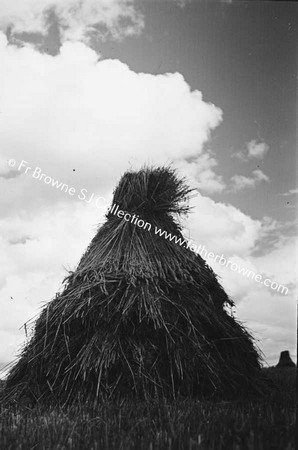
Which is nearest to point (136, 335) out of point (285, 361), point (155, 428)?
point (155, 428)

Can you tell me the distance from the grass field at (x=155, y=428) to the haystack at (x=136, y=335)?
53 cm

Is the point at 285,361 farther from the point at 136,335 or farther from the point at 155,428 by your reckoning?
the point at 155,428

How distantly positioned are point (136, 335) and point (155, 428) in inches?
66.3

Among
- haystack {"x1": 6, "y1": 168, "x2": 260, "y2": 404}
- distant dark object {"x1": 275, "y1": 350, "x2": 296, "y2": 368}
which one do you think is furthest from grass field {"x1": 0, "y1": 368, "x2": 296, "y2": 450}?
distant dark object {"x1": 275, "y1": 350, "x2": 296, "y2": 368}

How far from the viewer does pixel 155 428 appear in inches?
121

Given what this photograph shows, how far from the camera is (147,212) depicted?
6098mm

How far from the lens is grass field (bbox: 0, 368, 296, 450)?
260cm

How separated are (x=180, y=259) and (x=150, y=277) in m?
0.66

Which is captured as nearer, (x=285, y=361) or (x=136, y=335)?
(x=136, y=335)

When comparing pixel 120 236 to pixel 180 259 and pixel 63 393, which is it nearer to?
pixel 180 259

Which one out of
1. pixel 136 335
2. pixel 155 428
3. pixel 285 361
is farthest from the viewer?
pixel 285 361

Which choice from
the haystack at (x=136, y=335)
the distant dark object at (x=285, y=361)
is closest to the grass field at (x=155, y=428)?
the haystack at (x=136, y=335)

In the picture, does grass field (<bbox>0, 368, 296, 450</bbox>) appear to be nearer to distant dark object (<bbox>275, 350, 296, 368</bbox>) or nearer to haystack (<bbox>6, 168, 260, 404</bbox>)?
haystack (<bbox>6, 168, 260, 404</bbox>)

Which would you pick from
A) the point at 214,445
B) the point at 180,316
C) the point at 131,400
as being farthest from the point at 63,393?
the point at 214,445
